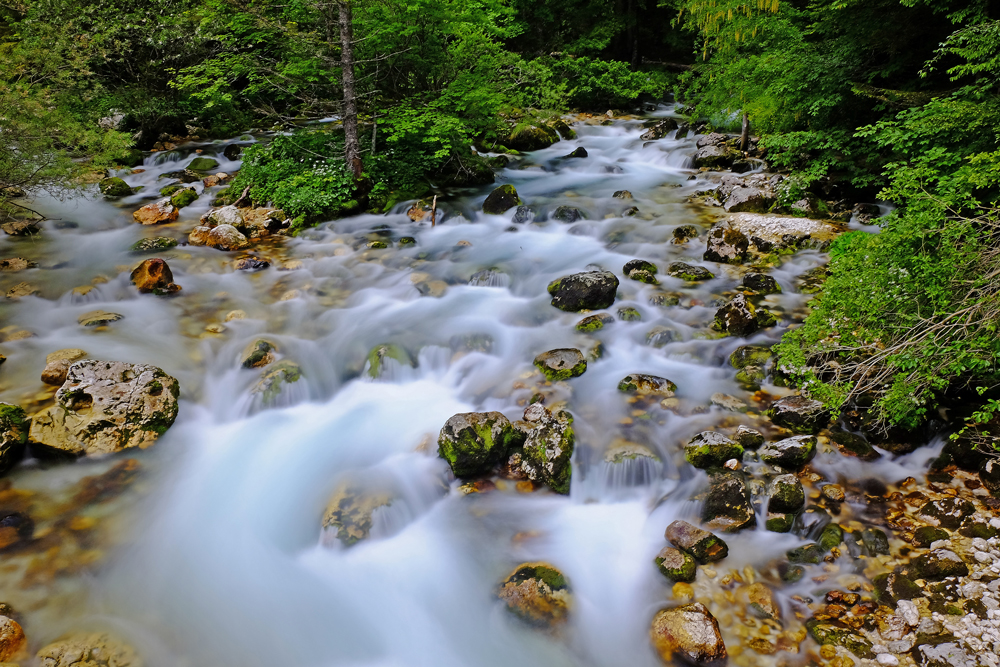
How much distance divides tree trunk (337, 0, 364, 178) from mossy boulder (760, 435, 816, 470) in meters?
9.21

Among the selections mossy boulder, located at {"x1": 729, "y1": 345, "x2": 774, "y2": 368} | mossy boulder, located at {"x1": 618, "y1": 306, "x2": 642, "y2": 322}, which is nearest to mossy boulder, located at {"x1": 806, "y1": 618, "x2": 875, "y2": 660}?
mossy boulder, located at {"x1": 729, "y1": 345, "x2": 774, "y2": 368}

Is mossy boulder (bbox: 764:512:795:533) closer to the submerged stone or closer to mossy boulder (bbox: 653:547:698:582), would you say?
mossy boulder (bbox: 653:547:698:582)

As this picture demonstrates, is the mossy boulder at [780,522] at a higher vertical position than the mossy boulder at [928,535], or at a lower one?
lower

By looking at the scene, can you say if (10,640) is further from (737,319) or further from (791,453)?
(737,319)

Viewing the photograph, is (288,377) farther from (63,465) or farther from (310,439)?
(63,465)

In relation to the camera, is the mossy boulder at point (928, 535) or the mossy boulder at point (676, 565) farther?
the mossy boulder at point (676, 565)

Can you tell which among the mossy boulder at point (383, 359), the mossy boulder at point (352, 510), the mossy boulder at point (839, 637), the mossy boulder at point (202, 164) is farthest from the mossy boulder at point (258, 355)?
the mossy boulder at point (202, 164)

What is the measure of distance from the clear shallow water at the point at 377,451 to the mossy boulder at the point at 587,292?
0.79 ft

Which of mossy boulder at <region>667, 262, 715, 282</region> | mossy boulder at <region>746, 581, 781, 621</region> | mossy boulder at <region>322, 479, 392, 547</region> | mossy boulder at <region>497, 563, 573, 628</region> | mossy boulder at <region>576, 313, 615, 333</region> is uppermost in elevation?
mossy boulder at <region>667, 262, 715, 282</region>

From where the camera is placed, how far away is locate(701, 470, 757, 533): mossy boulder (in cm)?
404

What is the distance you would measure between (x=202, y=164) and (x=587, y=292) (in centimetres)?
1114

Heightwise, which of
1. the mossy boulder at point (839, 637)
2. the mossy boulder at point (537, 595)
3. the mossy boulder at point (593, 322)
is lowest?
the mossy boulder at point (537, 595)

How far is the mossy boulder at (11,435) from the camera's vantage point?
4512 millimetres

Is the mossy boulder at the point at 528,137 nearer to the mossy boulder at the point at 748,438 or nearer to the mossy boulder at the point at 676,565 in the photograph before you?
the mossy boulder at the point at 748,438
